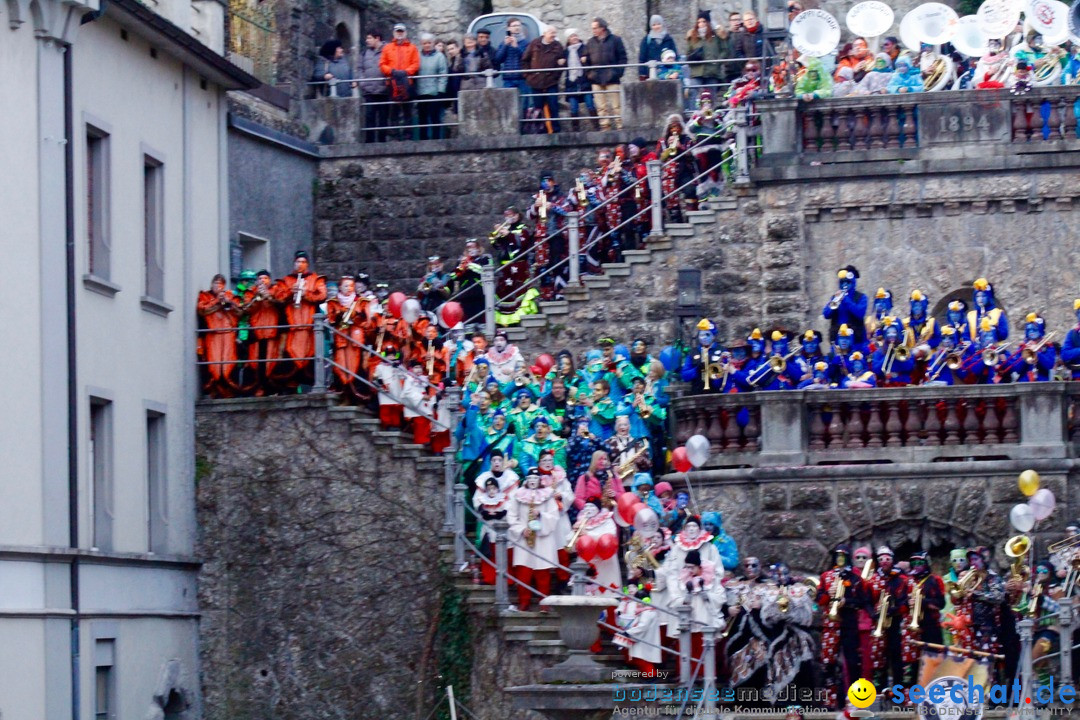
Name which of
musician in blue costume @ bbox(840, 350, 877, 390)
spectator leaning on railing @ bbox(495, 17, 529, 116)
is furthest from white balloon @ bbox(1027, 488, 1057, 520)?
spectator leaning on railing @ bbox(495, 17, 529, 116)

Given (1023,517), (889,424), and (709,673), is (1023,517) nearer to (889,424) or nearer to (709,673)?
(889,424)

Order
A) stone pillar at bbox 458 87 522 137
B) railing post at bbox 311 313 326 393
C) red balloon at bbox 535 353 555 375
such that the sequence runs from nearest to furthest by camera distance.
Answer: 1. railing post at bbox 311 313 326 393
2. red balloon at bbox 535 353 555 375
3. stone pillar at bbox 458 87 522 137

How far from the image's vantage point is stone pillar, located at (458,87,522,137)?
117 feet

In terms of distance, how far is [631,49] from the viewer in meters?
42.5

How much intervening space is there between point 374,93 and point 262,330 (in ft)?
23.3

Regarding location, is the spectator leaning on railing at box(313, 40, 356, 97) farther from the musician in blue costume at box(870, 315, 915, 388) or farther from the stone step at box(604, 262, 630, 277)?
the musician in blue costume at box(870, 315, 915, 388)

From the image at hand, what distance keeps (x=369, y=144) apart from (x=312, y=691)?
9.41 m

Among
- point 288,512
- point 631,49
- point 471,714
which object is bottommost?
point 471,714

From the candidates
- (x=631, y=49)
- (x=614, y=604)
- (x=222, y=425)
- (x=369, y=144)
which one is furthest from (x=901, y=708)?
(x=631, y=49)

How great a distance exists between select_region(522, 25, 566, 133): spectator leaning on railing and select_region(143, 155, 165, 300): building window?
22.8ft

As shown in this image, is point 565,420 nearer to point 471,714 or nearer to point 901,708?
point 471,714

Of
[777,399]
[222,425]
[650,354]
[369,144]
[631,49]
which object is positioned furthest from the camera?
[631,49]

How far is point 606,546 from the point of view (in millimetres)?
27266

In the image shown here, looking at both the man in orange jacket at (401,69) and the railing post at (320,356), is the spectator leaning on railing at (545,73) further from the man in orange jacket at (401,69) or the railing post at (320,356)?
the railing post at (320,356)
